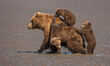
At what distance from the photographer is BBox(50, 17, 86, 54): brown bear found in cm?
1138

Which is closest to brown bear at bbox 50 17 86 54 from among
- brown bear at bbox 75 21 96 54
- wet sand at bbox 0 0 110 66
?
brown bear at bbox 75 21 96 54

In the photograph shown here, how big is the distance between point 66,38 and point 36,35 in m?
6.51

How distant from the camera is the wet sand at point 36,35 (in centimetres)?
1017

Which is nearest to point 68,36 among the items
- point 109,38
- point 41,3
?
point 109,38

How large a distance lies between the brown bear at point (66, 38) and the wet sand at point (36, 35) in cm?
28

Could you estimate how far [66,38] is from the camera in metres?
11.4

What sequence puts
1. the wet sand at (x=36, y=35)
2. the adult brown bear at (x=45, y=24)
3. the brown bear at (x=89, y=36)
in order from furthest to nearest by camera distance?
the adult brown bear at (x=45, y=24), the brown bear at (x=89, y=36), the wet sand at (x=36, y=35)

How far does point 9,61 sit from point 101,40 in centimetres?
657

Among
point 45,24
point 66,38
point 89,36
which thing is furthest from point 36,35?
point 89,36

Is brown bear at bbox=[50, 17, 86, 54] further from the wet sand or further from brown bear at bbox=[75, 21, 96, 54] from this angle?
the wet sand

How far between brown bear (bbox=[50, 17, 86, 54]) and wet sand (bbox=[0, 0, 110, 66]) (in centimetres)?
28

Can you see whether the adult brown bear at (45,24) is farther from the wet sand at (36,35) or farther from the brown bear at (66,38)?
the wet sand at (36,35)

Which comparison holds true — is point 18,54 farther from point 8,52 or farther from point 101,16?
point 101,16

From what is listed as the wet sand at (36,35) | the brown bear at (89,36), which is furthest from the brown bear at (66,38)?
the wet sand at (36,35)
